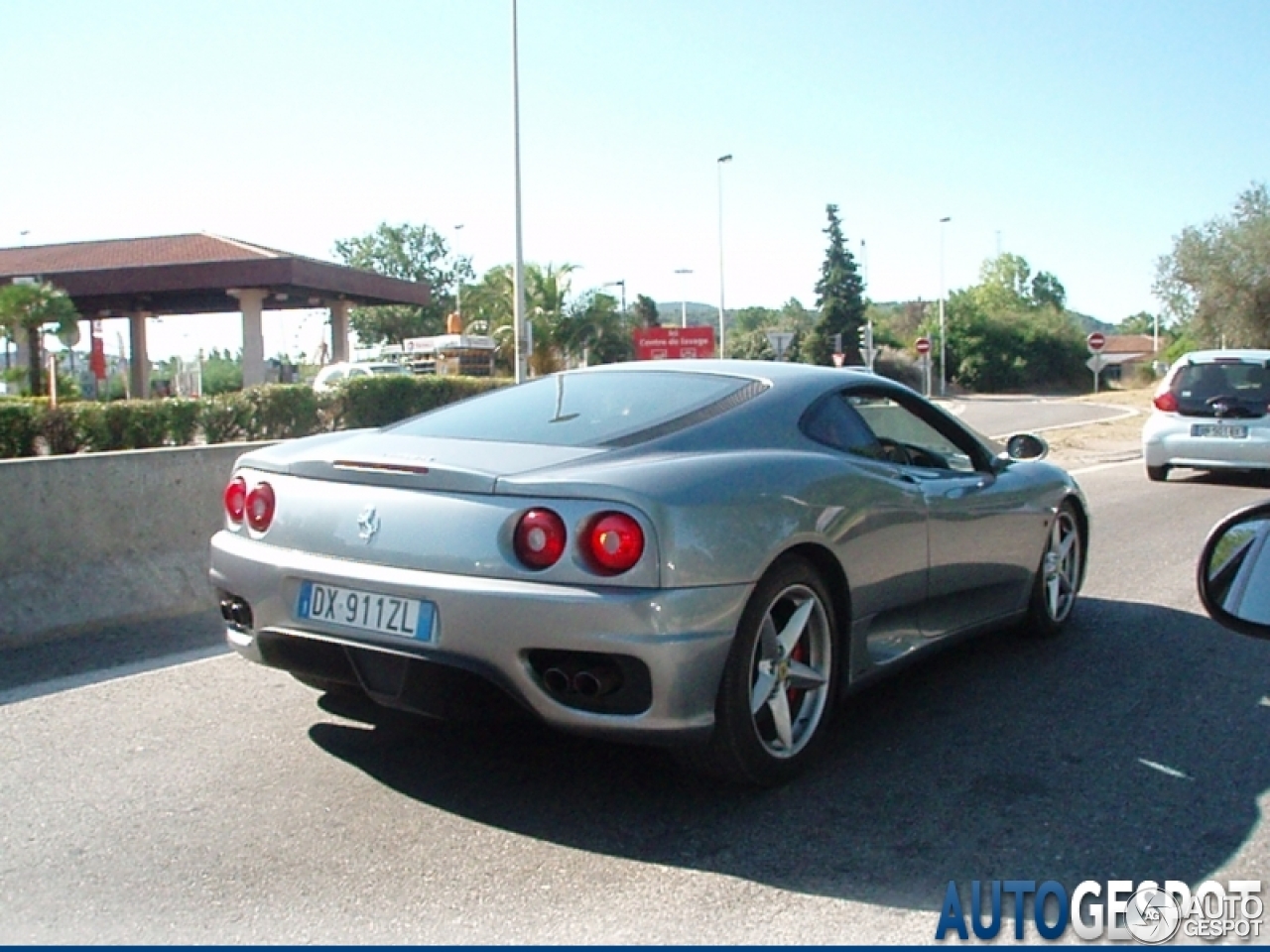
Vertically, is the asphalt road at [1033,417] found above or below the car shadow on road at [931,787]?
below

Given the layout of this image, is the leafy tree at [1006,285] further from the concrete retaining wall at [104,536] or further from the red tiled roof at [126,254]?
the concrete retaining wall at [104,536]

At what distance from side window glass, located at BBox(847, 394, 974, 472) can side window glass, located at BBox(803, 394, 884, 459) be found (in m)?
0.06

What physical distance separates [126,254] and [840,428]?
111ft

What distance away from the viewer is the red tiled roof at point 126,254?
31.7 metres

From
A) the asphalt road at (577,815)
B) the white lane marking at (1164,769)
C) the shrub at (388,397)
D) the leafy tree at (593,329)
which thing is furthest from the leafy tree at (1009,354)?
the white lane marking at (1164,769)

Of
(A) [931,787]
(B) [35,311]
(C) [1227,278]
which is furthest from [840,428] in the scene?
(C) [1227,278]

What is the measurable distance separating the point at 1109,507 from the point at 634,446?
8525mm

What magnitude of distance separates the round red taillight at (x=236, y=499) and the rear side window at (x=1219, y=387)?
11.1 m

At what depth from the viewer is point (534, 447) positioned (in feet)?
13.1

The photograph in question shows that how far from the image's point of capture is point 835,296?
246 ft

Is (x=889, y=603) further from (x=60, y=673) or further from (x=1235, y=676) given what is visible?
(x=60, y=673)

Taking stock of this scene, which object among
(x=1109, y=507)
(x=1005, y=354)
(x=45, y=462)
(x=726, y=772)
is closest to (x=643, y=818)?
(x=726, y=772)

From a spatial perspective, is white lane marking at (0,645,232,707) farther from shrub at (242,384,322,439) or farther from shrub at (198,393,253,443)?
shrub at (242,384,322,439)

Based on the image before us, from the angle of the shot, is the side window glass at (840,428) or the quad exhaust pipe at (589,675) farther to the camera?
the side window glass at (840,428)
